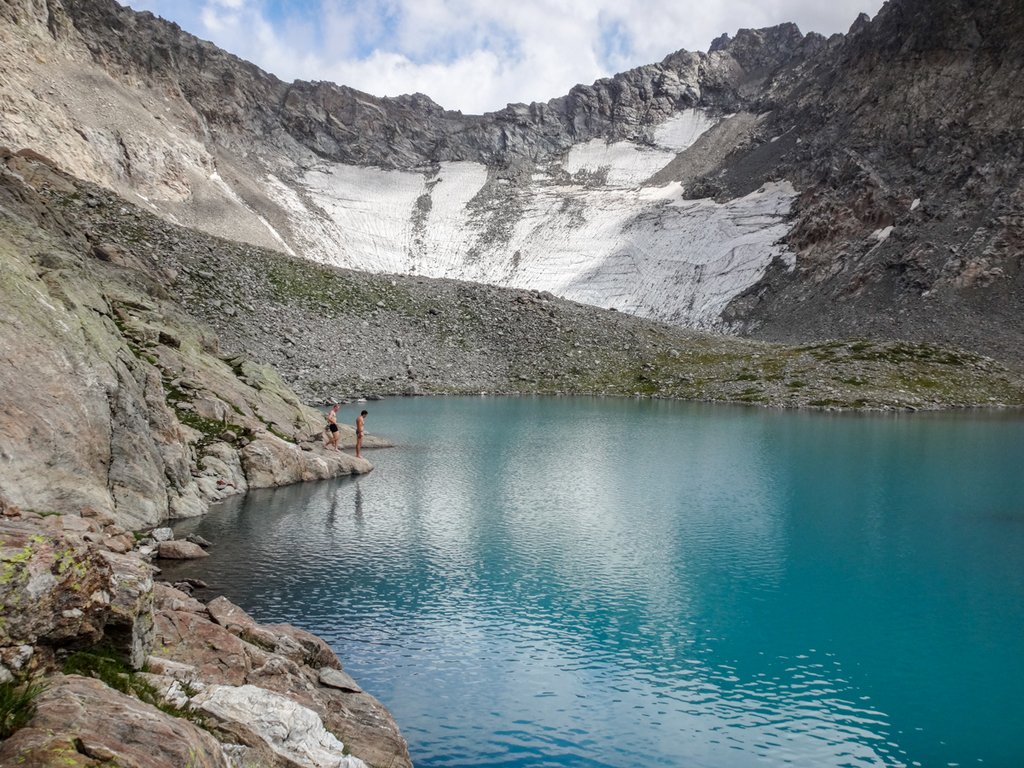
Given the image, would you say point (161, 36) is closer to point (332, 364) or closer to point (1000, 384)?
point (332, 364)

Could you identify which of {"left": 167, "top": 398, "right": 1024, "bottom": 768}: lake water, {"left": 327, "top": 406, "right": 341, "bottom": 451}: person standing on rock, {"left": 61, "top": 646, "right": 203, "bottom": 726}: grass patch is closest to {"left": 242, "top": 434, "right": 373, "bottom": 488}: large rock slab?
{"left": 167, "top": 398, "right": 1024, "bottom": 768}: lake water

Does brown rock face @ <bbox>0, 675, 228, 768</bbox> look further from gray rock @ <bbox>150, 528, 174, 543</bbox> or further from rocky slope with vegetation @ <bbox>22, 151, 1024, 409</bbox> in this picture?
rocky slope with vegetation @ <bbox>22, 151, 1024, 409</bbox>

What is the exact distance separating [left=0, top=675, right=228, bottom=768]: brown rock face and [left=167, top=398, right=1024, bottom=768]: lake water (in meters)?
6.76

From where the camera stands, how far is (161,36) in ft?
492

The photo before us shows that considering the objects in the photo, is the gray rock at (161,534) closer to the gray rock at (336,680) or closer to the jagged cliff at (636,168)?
the gray rock at (336,680)

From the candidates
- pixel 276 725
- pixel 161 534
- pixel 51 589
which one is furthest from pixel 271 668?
pixel 161 534

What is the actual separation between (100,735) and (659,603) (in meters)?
16.7

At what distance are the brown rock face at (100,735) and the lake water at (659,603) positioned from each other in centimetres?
676

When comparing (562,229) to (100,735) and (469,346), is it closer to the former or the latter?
(469,346)

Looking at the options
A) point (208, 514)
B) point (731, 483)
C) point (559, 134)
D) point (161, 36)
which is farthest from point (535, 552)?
point (559, 134)

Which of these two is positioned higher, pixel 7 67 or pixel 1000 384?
pixel 7 67

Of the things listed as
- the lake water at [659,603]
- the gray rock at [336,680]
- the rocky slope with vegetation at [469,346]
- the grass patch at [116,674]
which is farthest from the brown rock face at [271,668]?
the rocky slope with vegetation at [469,346]

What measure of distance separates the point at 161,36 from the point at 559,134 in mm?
95947

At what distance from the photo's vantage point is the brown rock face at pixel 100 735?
21.2 feet
